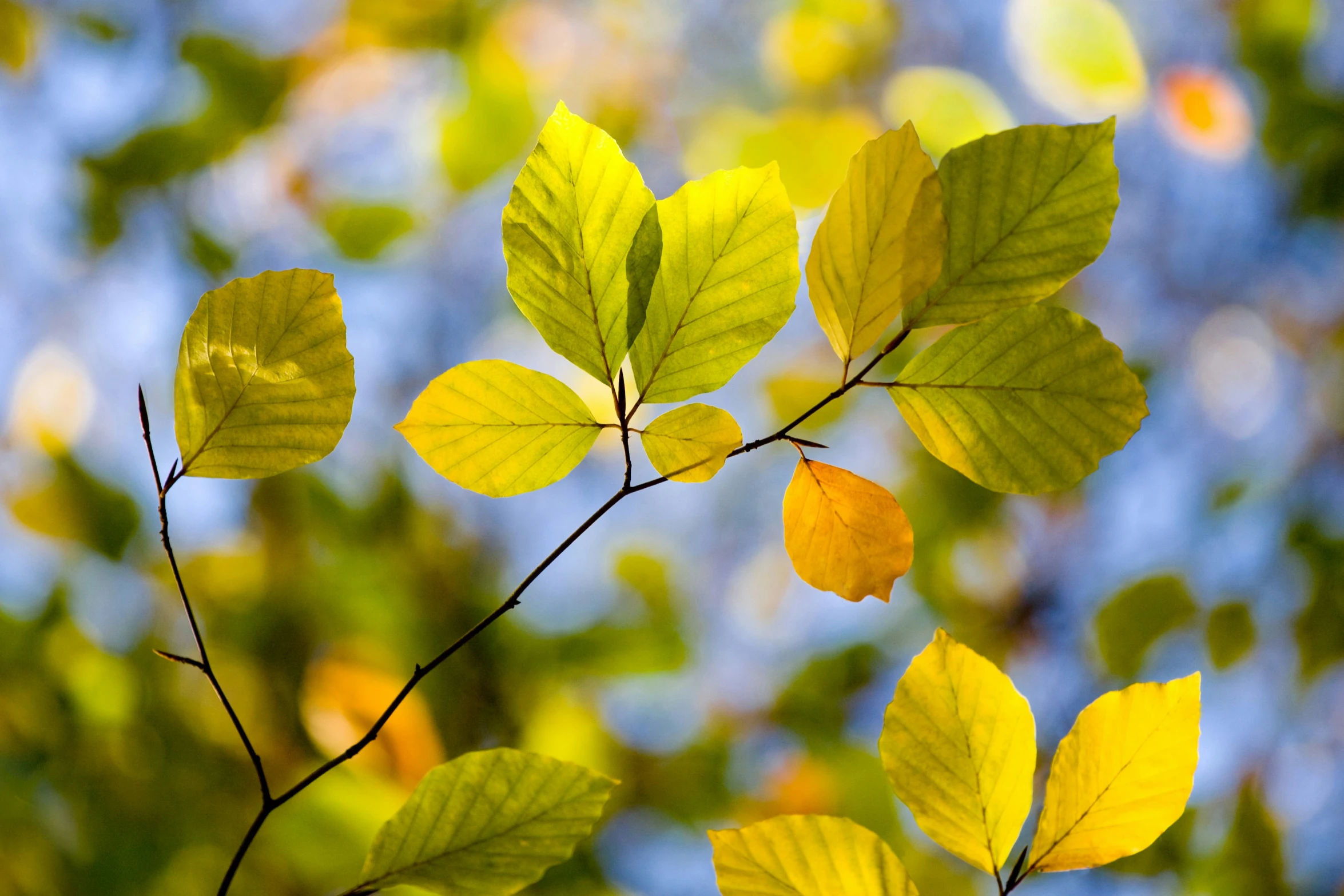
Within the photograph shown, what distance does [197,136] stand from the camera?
2.85 ft

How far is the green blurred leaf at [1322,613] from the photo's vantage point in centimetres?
83

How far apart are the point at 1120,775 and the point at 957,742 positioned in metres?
0.04

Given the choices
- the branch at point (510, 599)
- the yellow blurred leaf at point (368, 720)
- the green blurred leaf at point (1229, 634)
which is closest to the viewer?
the branch at point (510, 599)

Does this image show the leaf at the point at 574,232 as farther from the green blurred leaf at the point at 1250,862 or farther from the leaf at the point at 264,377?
the green blurred leaf at the point at 1250,862

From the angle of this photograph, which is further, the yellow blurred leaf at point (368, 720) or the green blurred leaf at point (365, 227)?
the green blurred leaf at point (365, 227)

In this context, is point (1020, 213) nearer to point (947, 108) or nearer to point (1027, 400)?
point (1027, 400)

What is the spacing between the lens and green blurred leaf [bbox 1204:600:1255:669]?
0.79 m

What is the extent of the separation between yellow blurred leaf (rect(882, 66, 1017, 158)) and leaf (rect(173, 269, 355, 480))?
2.57 ft

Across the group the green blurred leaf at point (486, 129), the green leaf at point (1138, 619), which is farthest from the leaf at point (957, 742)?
the green blurred leaf at point (486, 129)

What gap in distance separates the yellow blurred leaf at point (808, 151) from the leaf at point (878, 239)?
583mm

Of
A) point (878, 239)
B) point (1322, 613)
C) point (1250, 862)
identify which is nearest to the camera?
point (878, 239)

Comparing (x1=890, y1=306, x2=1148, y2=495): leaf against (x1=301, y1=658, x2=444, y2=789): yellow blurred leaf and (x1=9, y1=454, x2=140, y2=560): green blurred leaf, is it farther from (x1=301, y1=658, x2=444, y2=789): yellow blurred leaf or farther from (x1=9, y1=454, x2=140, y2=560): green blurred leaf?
(x1=9, y1=454, x2=140, y2=560): green blurred leaf

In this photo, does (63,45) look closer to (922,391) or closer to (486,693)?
(486,693)

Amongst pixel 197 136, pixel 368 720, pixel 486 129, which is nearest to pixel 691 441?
pixel 368 720
